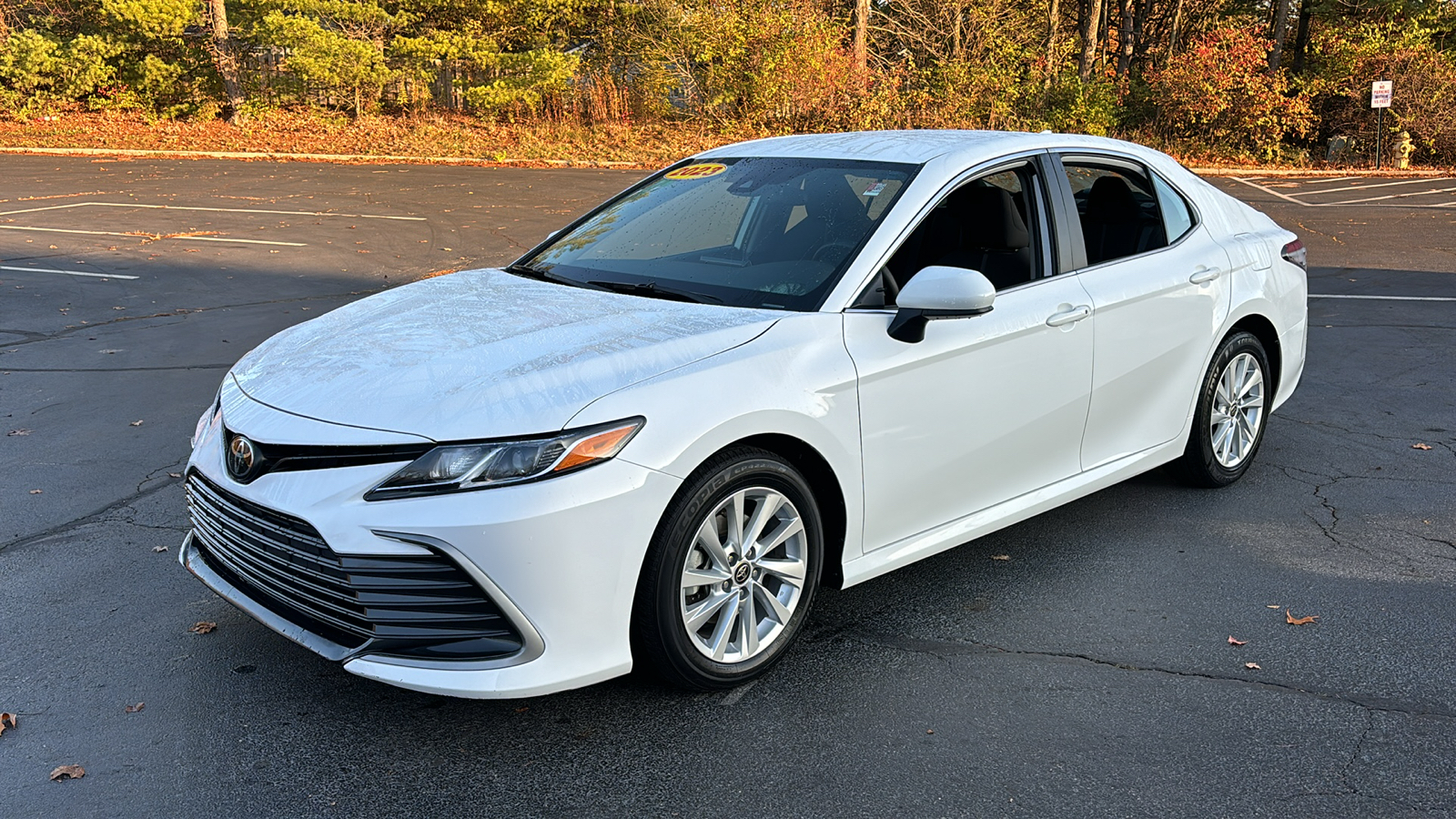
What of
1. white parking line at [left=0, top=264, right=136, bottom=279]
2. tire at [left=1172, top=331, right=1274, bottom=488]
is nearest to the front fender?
tire at [left=1172, top=331, right=1274, bottom=488]

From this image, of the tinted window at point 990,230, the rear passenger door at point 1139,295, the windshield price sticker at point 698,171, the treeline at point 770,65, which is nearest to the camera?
the tinted window at point 990,230

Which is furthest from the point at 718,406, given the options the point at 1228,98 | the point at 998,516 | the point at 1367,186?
the point at 1228,98

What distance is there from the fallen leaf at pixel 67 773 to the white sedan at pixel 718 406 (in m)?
0.60

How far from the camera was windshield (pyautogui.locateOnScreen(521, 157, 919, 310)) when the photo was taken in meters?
4.11

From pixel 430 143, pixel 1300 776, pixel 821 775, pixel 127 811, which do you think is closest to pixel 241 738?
pixel 127 811

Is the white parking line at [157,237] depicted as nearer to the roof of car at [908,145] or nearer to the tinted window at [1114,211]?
the roof of car at [908,145]

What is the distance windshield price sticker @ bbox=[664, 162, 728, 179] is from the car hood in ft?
3.14

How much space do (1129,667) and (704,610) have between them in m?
1.41

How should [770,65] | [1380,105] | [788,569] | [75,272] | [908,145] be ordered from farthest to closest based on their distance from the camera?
[770,65]
[1380,105]
[75,272]
[908,145]
[788,569]

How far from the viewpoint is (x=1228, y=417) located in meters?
5.54

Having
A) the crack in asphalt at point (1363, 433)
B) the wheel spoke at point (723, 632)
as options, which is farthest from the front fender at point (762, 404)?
the crack in asphalt at point (1363, 433)

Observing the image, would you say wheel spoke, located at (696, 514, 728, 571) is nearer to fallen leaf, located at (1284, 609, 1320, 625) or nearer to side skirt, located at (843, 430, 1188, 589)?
side skirt, located at (843, 430, 1188, 589)

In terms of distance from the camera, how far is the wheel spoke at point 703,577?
11.4 ft

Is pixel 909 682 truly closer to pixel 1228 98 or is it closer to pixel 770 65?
pixel 770 65
